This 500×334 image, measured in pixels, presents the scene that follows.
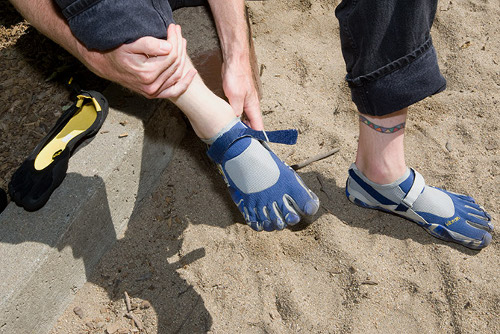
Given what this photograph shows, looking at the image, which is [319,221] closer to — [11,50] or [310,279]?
[310,279]

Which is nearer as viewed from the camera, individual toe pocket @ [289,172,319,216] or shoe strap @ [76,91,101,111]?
individual toe pocket @ [289,172,319,216]

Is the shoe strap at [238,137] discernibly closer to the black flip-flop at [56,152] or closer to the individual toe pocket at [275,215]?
the individual toe pocket at [275,215]

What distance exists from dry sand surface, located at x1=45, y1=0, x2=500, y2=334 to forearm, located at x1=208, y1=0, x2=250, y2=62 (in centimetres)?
43

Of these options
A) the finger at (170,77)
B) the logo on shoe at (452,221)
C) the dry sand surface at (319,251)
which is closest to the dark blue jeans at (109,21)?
the finger at (170,77)

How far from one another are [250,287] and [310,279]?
22 centimetres

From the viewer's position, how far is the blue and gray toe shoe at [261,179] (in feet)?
5.38

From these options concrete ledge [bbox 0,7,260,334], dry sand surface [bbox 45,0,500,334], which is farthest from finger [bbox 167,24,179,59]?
dry sand surface [bbox 45,0,500,334]

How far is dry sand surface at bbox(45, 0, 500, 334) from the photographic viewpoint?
5.76ft

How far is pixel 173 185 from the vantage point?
2178 mm

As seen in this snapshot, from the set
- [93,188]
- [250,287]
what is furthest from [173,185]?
[250,287]

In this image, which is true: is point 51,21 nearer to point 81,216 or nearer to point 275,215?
point 81,216

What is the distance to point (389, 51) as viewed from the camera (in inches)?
57.7

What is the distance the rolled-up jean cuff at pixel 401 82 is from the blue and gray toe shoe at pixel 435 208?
1.35 ft

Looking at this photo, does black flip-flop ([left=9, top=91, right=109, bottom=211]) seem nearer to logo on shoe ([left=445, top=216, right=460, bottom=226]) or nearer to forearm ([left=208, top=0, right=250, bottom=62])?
forearm ([left=208, top=0, right=250, bottom=62])
